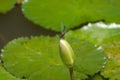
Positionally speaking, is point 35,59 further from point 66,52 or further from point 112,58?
point 66,52

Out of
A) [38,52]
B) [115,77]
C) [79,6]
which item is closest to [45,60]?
[38,52]

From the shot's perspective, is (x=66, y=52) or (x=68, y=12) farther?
(x=68, y=12)

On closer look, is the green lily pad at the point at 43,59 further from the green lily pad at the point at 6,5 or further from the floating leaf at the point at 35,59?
the green lily pad at the point at 6,5

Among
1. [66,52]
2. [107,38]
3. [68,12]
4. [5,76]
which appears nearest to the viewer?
[66,52]

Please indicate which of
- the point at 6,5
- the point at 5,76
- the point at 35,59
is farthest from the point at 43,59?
the point at 6,5

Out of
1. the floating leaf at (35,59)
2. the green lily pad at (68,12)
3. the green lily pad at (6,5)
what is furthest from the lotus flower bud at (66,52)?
the green lily pad at (6,5)

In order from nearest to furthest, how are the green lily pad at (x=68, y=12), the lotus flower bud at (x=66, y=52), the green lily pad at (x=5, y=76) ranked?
the lotus flower bud at (x=66, y=52)
the green lily pad at (x=5, y=76)
the green lily pad at (x=68, y=12)

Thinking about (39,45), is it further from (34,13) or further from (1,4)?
(1,4)
